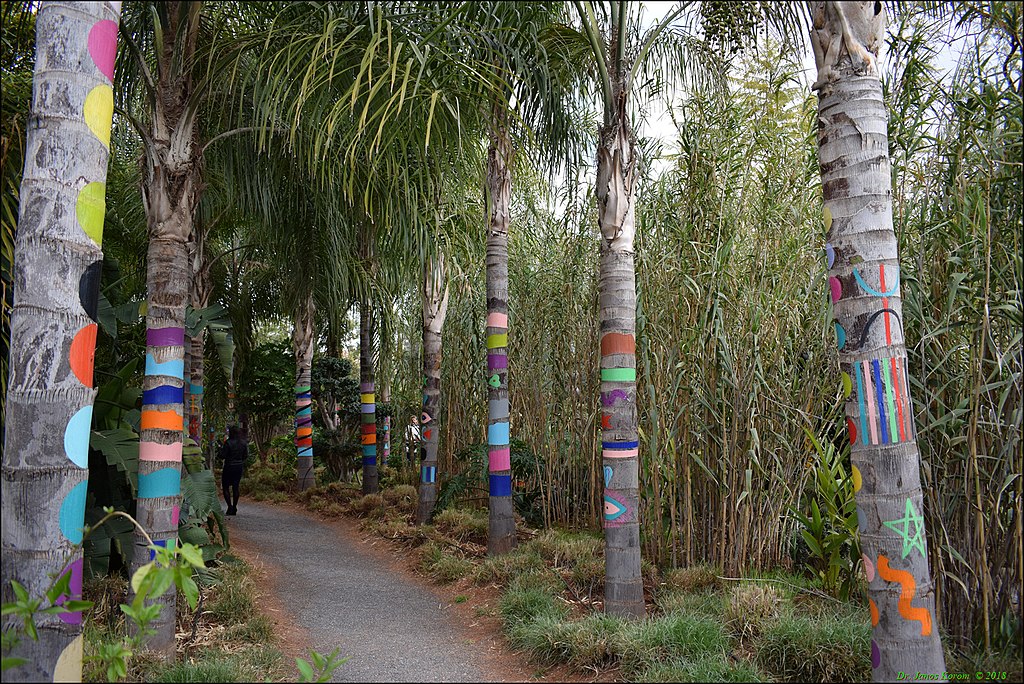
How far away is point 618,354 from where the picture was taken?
458cm

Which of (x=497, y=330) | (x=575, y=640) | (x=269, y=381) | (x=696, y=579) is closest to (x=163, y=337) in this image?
(x=575, y=640)

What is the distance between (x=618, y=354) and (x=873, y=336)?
1.96 meters

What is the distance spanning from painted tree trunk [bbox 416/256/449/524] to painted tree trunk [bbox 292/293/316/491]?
470cm

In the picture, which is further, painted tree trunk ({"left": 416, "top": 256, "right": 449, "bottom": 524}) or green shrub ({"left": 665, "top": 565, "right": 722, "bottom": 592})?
painted tree trunk ({"left": 416, "top": 256, "right": 449, "bottom": 524})

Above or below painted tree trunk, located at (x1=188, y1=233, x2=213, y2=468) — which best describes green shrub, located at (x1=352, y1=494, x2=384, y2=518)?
below

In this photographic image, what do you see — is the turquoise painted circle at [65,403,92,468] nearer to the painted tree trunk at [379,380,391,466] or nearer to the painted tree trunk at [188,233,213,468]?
the painted tree trunk at [188,233,213,468]

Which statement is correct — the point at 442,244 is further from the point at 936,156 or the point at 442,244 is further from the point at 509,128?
the point at 936,156

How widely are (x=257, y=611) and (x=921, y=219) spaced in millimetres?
4708

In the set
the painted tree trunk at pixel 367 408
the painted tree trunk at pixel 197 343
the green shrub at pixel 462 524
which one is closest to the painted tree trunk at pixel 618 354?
the green shrub at pixel 462 524

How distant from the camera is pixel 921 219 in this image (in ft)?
12.4

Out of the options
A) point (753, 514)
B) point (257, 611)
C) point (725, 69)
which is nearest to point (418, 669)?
point (257, 611)

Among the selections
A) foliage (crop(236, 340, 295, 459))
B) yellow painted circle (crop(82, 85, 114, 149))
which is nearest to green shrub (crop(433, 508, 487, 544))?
yellow painted circle (crop(82, 85, 114, 149))

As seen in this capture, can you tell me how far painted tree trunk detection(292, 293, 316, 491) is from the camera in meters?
12.5

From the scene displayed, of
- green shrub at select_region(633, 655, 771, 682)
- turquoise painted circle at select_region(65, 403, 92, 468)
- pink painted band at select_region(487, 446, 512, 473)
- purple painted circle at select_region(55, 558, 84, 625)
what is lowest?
green shrub at select_region(633, 655, 771, 682)
